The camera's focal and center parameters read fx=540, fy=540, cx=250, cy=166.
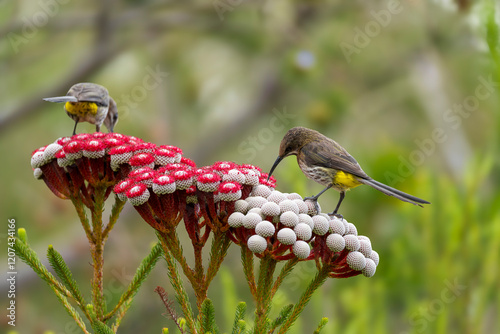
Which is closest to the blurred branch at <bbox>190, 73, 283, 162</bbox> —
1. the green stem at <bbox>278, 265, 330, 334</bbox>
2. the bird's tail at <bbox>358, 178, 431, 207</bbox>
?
→ the bird's tail at <bbox>358, 178, 431, 207</bbox>

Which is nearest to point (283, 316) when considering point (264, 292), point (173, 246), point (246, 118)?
point (264, 292)

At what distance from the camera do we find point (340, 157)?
193cm

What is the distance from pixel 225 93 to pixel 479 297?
544 cm

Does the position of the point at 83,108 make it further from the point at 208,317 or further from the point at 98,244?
the point at 208,317

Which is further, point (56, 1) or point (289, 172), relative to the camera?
point (56, 1)

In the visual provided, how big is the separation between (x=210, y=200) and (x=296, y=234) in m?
0.24

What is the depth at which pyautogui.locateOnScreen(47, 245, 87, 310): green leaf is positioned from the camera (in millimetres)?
1446

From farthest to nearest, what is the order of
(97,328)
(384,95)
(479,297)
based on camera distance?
(384,95) < (479,297) < (97,328)

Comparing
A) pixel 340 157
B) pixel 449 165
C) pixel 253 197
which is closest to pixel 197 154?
pixel 449 165

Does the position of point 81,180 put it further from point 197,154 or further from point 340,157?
point 197,154

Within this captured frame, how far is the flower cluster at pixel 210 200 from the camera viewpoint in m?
1.35

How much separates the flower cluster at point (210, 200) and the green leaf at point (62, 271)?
20cm

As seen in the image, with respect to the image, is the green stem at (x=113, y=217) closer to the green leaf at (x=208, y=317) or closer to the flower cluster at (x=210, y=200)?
the flower cluster at (x=210, y=200)

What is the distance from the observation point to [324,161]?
75.9 inches
